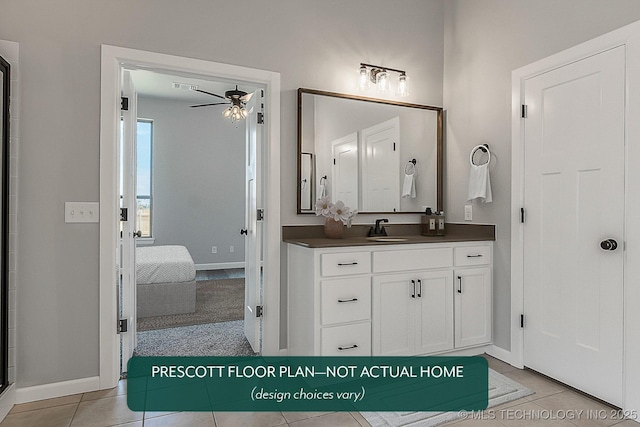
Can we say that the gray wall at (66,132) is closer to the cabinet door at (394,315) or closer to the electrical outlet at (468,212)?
the cabinet door at (394,315)

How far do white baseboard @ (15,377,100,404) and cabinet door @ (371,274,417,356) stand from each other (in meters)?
1.68

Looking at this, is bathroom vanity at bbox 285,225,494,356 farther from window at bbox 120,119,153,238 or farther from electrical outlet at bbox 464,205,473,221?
window at bbox 120,119,153,238

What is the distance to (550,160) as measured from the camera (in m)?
2.47

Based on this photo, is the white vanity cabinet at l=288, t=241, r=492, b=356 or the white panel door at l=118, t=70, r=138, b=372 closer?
the white vanity cabinet at l=288, t=241, r=492, b=356

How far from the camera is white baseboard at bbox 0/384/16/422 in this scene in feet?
6.53

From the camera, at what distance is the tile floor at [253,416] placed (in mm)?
1992

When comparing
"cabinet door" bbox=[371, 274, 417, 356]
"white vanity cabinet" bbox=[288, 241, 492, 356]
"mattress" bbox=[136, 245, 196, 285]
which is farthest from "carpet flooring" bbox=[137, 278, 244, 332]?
"cabinet door" bbox=[371, 274, 417, 356]

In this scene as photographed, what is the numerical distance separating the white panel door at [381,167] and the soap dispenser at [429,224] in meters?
0.25

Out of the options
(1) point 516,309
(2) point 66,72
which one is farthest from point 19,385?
(1) point 516,309

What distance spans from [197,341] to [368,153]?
6.63 feet

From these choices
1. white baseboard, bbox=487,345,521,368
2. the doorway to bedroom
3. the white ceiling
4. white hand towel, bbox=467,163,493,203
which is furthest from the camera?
the doorway to bedroom

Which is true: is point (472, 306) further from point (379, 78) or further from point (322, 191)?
point (379, 78)

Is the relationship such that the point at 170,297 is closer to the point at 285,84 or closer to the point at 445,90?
the point at 285,84

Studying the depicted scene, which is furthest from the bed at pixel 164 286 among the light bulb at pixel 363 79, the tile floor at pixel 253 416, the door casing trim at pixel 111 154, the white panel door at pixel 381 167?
the light bulb at pixel 363 79
